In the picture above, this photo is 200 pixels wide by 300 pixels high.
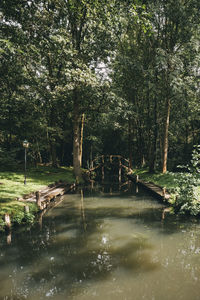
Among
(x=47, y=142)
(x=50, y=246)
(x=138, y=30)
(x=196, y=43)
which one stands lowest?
A: (x=50, y=246)

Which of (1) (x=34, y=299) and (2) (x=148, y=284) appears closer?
(1) (x=34, y=299)

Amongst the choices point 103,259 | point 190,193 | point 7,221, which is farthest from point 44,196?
point 190,193

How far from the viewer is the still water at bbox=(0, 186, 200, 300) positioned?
4.64 metres

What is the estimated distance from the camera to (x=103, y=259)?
601 cm

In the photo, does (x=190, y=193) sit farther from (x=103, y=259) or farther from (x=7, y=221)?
(x=7, y=221)

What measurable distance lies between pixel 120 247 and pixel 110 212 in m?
4.00

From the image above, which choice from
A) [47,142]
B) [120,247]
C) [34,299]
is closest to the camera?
[34,299]

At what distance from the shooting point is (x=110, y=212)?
10773mm

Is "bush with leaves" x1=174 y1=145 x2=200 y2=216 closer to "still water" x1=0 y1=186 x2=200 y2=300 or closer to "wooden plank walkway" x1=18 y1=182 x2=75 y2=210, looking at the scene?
→ "still water" x1=0 y1=186 x2=200 y2=300

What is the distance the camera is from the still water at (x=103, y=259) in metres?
4.64

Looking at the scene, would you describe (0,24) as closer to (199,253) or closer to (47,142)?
(199,253)

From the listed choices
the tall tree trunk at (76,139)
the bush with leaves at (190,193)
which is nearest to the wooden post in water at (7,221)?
the bush with leaves at (190,193)

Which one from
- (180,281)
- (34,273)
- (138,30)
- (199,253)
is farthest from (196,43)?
(34,273)

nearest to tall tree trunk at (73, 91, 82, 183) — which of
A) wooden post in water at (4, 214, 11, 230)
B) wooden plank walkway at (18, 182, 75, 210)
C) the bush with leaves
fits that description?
wooden plank walkway at (18, 182, 75, 210)
